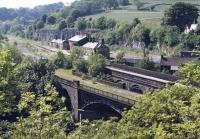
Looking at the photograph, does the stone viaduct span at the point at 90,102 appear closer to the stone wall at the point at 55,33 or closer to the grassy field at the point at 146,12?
the grassy field at the point at 146,12

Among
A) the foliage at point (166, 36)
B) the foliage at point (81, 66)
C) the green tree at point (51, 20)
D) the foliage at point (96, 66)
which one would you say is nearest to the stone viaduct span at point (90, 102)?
the foliage at point (96, 66)

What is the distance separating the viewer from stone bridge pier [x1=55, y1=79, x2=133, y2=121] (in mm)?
59537

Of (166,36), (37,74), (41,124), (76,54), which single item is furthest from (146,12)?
(41,124)

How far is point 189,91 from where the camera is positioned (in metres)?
32.0

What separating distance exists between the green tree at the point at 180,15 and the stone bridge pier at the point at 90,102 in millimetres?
55043

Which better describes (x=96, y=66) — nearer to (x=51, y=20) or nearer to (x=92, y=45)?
(x=92, y=45)

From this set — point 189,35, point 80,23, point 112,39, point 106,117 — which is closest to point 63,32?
point 80,23

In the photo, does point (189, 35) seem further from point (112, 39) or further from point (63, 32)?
point (63, 32)

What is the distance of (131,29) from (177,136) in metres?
105

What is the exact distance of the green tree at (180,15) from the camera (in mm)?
115562

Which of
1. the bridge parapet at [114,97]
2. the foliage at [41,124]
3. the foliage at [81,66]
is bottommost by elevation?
the foliage at [81,66]

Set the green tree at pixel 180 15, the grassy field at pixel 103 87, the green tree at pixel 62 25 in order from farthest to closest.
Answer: the green tree at pixel 62 25, the green tree at pixel 180 15, the grassy field at pixel 103 87

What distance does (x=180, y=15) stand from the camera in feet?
380

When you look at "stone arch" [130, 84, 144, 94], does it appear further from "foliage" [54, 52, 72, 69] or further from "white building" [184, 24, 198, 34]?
"white building" [184, 24, 198, 34]
